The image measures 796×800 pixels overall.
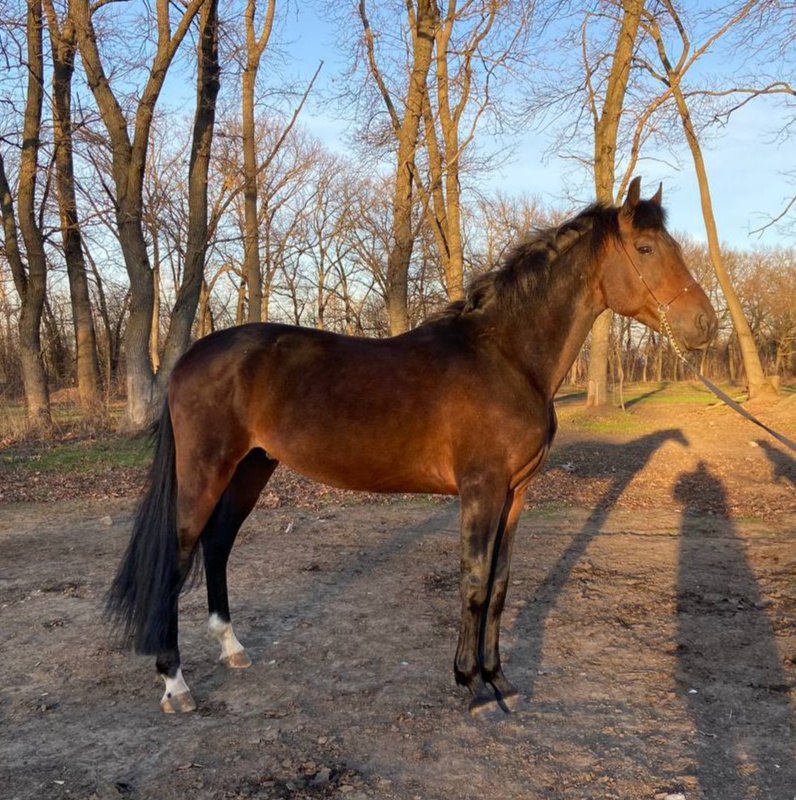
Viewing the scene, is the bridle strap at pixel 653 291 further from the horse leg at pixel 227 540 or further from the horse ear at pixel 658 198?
the horse leg at pixel 227 540

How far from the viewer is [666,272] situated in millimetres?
3506

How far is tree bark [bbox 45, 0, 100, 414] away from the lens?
14.5 metres

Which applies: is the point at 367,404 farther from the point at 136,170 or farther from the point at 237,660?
the point at 136,170

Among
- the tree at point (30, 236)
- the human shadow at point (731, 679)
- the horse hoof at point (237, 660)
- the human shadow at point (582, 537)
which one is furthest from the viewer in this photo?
the tree at point (30, 236)

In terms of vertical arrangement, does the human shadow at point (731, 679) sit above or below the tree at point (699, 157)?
below

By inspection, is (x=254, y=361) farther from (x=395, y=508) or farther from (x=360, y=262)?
(x=360, y=262)

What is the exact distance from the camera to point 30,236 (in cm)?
1511

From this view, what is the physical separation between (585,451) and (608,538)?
5220mm

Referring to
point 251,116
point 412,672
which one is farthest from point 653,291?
point 251,116

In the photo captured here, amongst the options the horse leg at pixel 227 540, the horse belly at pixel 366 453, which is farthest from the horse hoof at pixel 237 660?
the horse belly at pixel 366 453

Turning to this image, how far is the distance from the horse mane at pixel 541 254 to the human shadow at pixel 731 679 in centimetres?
237

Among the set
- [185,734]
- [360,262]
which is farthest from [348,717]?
[360,262]

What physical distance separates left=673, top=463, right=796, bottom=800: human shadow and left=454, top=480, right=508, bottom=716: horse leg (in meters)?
1.07

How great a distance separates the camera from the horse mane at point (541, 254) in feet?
11.9
